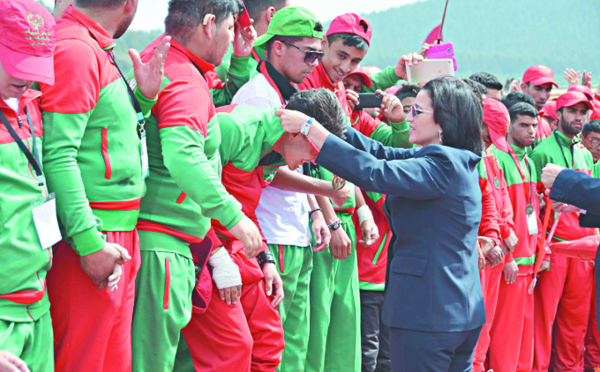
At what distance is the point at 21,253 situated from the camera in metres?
2.21

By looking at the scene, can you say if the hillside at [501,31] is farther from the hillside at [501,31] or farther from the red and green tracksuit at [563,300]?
the red and green tracksuit at [563,300]

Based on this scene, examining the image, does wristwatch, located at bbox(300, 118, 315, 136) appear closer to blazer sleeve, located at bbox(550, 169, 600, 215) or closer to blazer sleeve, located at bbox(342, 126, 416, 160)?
blazer sleeve, located at bbox(342, 126, 416, 160)

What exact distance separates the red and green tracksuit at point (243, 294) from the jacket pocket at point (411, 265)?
2.03 ft

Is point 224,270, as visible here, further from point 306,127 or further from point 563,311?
point 563,311

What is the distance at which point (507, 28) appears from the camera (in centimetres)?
10956

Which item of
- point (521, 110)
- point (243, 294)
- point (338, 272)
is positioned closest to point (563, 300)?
point (521, 110)

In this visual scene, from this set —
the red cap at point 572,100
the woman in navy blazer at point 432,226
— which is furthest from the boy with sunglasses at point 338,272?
the red cap at point 572,100

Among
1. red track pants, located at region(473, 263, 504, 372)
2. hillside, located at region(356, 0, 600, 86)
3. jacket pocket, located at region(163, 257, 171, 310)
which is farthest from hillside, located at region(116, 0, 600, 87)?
jacket pocket, located at region(163, 257, 171, 310)

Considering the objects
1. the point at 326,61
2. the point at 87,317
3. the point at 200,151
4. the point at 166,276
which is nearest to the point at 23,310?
the point at 87,317

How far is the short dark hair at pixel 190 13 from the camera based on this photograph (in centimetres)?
297

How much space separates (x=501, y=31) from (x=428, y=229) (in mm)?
111573

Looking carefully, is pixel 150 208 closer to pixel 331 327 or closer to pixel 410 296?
pixel 410 296

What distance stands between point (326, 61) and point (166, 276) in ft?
6.85

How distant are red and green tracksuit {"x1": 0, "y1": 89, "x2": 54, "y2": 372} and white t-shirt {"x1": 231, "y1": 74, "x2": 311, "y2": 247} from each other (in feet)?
4.93
